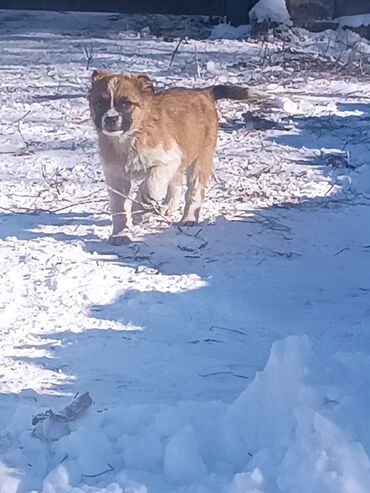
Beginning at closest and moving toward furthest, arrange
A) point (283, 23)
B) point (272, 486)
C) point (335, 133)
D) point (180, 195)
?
1. point (272, 486)
2. point (180, 195)
3. point (335, 133)
4. point (283, 23)

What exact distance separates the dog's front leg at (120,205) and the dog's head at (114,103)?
375mm

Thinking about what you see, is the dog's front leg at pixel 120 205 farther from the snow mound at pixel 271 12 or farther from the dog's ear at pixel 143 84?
the snow mound at pixel 271 12

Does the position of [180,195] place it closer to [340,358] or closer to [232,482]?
[340,358]

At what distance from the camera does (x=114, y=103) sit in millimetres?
6555

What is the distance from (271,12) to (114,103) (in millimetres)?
9076

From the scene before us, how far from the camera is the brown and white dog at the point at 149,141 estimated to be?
656 centimetres

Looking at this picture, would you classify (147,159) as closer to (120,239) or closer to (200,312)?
(120,239)

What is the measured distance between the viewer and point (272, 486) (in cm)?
370

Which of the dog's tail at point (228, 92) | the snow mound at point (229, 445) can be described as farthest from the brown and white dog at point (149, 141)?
the snow mound at point (229, 445)

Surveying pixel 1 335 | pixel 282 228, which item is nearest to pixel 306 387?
pixel 1 335

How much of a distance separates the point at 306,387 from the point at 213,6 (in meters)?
12.9

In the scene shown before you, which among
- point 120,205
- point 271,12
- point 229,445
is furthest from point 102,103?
point 271,12

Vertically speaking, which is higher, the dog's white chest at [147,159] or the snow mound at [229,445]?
the dog's white chest at [147,159]

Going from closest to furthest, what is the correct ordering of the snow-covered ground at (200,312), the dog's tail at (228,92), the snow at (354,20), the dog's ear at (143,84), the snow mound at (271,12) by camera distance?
the snow-covered ground at (200,312) → the dog's ear at (143,84) → the dog's tail at (228,92) → the snow at (354,20) → the snow mound at (271,12)
